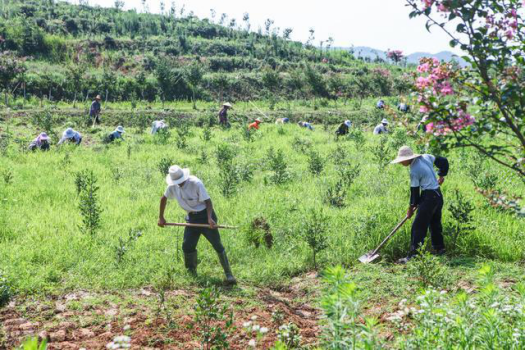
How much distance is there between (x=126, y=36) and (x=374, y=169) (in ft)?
129

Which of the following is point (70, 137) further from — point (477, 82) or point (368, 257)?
point (477, 82)

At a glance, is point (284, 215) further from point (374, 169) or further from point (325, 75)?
point (325, 75)

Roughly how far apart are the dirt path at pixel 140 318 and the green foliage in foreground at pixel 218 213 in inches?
14.1

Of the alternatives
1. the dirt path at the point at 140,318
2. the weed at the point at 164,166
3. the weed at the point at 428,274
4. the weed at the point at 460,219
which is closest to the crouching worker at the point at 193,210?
the dirt path at the point at 140,318

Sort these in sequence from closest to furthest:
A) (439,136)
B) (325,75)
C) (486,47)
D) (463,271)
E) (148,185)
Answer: (486,47)
(439,136)
(463,271)
(148,185)
(325,75)

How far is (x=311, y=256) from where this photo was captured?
5891 mm

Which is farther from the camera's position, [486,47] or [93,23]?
[93,23]

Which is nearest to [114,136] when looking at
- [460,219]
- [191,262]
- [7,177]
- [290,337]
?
[7,177]

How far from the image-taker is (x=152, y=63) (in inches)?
1422

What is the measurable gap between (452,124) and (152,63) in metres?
35.7

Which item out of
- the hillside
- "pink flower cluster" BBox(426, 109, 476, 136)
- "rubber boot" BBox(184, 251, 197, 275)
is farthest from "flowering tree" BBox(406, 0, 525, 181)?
the hillside

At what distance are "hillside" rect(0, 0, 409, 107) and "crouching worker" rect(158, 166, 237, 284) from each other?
20.9 metres

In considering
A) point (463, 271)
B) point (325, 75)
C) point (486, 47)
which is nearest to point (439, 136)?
point (486, 47)

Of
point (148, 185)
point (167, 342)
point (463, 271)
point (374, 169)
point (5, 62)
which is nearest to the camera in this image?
point (167, 342)
